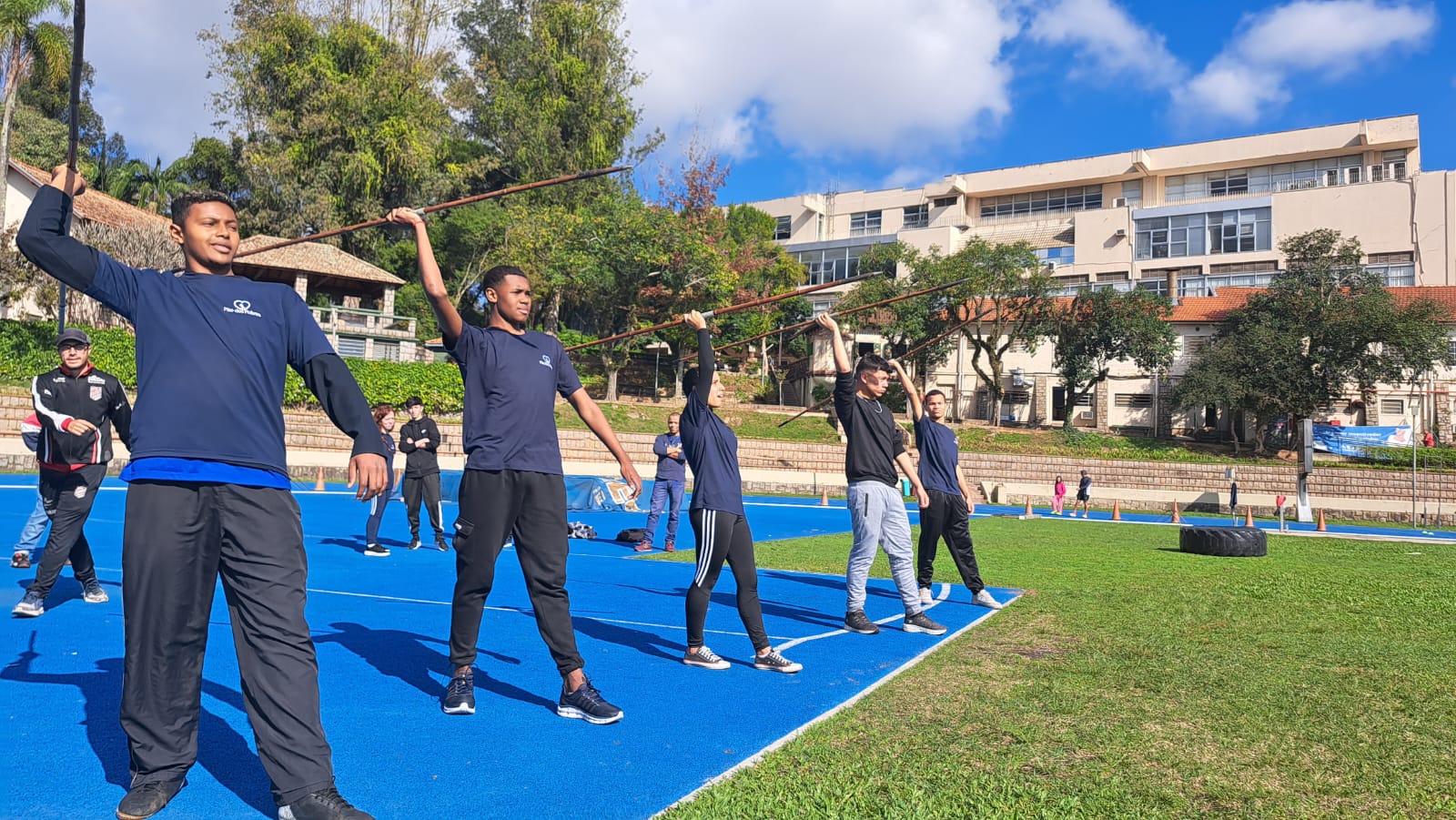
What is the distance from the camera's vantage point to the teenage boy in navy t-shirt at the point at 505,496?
4.59m

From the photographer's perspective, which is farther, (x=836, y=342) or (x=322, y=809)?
(x=836, y=342)

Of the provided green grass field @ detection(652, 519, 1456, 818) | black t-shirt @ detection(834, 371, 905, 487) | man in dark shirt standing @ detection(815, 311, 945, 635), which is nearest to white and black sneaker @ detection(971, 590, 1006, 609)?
green grass field @ detection(652, 519, 1456, 818)

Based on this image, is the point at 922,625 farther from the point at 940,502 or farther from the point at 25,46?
the point at 25,46

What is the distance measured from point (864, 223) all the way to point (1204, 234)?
23.0m

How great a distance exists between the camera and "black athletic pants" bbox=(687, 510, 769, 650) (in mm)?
5875

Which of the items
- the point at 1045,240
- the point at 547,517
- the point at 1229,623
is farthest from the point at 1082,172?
the point at 547,517

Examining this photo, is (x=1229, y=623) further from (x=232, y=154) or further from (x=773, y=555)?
(x=232, y=154)

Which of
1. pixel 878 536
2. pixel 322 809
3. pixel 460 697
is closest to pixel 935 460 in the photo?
pixel 878 536

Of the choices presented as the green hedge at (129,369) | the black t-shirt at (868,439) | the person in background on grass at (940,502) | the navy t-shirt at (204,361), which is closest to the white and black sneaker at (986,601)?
the person in background on grass at (940,502)

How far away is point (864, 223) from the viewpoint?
67.9 meters

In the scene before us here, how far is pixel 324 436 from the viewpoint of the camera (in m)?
28.6

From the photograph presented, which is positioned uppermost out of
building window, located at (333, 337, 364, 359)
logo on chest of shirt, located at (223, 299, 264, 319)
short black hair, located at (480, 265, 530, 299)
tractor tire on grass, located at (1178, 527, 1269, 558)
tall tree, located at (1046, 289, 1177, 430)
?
tall tree, located at (1046, 289, 1177, 430)

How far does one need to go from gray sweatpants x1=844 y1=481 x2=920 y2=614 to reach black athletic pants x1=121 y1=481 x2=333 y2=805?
14.5 feet

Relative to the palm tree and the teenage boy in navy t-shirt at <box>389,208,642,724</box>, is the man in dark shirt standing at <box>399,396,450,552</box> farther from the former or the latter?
the palm tree
